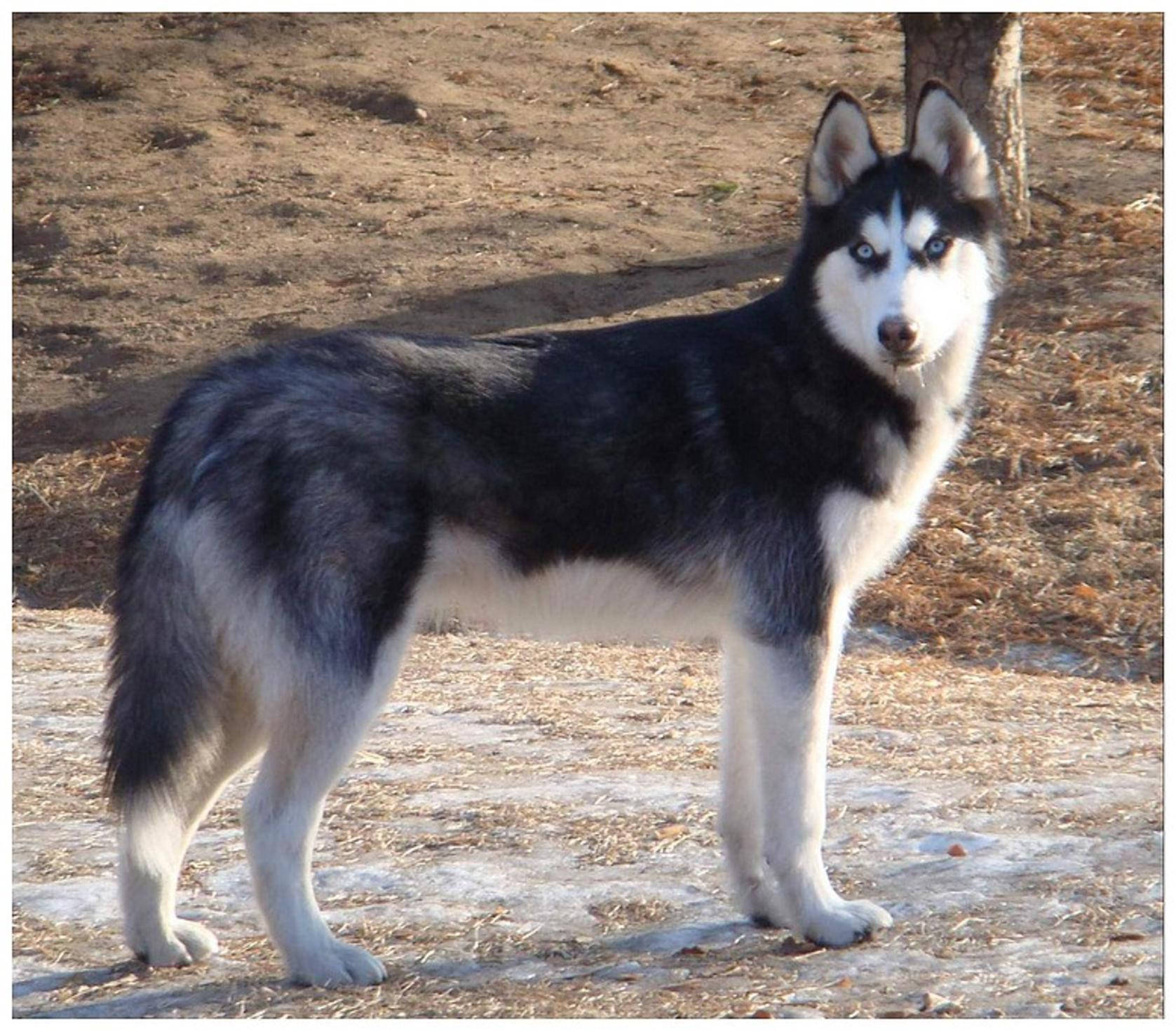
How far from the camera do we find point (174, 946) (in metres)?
4.54

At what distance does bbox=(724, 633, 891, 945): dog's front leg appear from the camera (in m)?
4.73

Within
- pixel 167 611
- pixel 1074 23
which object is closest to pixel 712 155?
pixel 1074 23

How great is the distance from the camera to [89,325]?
12586 mm

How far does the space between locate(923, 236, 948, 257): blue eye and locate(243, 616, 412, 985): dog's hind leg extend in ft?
6.61

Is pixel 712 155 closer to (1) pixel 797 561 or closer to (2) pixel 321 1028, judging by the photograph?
(1) pixel 797 561

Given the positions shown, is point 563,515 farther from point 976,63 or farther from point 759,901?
point 976,63

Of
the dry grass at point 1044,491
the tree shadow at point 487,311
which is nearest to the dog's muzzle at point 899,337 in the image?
the dry grass at point 1044,491

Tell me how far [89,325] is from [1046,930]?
9.80 m

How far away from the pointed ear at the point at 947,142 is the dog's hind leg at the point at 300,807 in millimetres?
2307

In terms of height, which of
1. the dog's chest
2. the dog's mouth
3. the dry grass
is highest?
the dog's mouth

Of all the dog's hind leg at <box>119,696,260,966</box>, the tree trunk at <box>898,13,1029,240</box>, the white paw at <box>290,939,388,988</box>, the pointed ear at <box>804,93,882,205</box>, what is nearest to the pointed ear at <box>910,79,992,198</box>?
the pointed ear at <box>804,93,882,205</box>

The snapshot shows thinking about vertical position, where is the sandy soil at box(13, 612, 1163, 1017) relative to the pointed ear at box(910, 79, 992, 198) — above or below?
below

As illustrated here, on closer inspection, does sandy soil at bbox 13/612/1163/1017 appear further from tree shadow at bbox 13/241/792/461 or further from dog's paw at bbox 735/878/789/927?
tree shadow at bbox 13/241/792/461

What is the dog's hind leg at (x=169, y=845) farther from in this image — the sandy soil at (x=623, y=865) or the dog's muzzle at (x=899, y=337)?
the dog's muzzle at (x=899, y=337)
